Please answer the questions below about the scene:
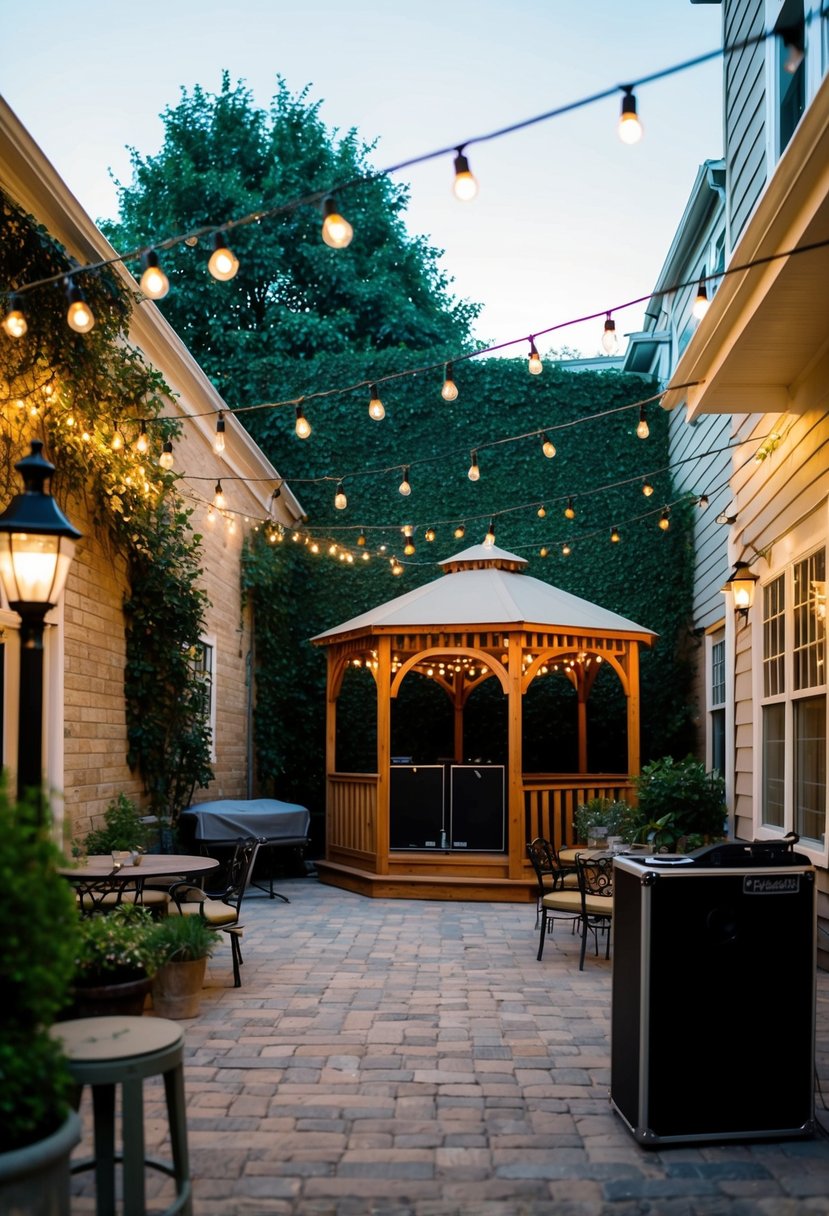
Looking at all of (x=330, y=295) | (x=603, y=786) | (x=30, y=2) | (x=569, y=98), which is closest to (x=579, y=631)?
(x=603, y=786)

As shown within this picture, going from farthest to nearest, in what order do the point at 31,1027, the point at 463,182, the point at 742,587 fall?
1. the point at 742,587
2. the point at 463,182
3. the point at 31,1027

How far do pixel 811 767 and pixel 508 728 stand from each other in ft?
16.0

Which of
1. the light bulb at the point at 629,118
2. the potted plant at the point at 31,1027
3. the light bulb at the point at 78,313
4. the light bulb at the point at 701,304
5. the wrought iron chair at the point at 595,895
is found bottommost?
the wrought iron chair at the point at 595,895

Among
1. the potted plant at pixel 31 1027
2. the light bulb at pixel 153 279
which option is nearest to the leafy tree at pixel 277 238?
the light bulb at pixel 153 279

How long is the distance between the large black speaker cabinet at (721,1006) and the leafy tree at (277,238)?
1616 centimetres

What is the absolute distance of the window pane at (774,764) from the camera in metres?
7.82

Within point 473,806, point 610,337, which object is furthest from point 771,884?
point 473,806

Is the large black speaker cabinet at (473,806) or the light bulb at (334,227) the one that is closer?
the light bulb at (334,227)

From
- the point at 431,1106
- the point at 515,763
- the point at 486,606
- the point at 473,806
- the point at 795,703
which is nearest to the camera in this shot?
the point at 431,1106

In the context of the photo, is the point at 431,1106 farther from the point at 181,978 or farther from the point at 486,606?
the point at 486,606

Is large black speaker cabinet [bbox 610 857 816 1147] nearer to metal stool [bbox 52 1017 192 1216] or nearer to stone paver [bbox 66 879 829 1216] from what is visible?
stone paver [bbox 66 879 829 1216]

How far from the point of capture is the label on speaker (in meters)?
4.10

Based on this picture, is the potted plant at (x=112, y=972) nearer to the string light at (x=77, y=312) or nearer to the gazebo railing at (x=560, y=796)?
the string light at (x=77, y=312)

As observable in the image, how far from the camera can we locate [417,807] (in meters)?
11.4
